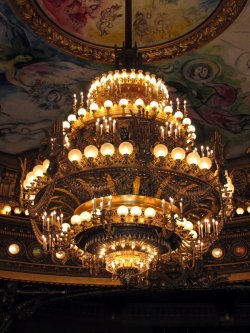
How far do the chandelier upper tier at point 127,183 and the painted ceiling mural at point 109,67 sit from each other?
4.22 feet

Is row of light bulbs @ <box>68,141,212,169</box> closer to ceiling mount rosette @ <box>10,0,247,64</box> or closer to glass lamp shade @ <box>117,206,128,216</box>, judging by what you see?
glass lamp shade @ <box>117,206,128,216</box>

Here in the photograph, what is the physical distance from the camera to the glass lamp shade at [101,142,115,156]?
613 centimetres

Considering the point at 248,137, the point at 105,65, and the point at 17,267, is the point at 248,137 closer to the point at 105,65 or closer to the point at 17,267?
the point at 105,65

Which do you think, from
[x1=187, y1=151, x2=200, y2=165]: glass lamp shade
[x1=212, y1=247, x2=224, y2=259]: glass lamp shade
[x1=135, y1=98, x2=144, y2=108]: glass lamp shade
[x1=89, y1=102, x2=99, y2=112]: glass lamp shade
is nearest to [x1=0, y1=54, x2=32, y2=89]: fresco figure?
[x1=89, y1=102, x2=99, y2=112]: glass lamp shade

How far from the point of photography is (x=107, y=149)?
6145 millimetres

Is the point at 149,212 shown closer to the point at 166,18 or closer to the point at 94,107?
the point at 94,107

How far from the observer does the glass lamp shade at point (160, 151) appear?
6.13 m

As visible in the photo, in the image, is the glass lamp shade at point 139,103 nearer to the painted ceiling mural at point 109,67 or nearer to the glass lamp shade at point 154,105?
the glass lamp shade at point 154,105

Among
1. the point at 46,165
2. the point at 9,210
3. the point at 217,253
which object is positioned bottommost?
the point at 46,165

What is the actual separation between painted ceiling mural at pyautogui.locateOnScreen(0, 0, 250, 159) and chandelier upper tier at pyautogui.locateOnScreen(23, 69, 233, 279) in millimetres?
1287

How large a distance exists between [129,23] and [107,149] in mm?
2424

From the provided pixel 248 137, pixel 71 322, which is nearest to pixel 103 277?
pixel 71 322

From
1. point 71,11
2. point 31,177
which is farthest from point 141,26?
point 31,177


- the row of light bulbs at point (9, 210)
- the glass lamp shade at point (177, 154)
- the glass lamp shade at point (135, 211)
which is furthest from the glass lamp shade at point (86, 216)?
the row of light bulbs at point (9, 210)
